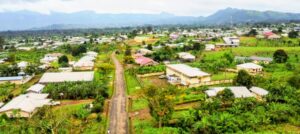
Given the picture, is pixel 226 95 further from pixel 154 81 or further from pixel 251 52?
pixel 251 52

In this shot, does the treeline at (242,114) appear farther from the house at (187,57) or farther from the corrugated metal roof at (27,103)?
the house at (187,57)

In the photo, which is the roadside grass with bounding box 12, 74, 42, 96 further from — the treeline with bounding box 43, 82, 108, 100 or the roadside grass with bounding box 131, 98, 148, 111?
the roadside grass with bounding box 131, 98, 148, 111

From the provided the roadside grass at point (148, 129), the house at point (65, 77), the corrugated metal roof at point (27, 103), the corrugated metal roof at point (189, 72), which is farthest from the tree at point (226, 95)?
the house at point (65, 77)

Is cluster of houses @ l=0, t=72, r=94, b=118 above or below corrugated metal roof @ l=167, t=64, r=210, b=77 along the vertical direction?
below

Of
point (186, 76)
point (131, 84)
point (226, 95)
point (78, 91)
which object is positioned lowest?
point (131, 84)

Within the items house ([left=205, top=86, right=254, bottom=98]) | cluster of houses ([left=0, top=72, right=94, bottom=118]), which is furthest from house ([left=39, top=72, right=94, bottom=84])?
house ([left=205, top=86, right=254, bottom=98])

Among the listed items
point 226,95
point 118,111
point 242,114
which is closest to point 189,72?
point 226,95
